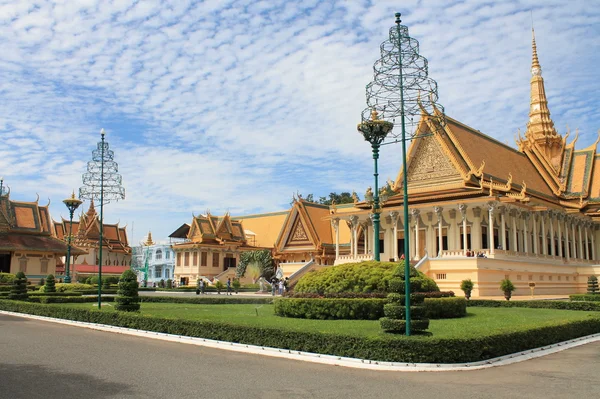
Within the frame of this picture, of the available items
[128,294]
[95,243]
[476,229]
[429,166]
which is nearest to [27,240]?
[95,243]

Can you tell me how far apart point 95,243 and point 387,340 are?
69.7m

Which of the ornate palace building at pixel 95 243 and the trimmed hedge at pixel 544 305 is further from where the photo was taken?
the ornate palace building at pixel 95 243

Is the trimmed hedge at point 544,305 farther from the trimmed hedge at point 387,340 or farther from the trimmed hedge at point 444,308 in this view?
the trimmed hedge at point 387,340

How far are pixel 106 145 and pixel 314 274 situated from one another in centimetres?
1027

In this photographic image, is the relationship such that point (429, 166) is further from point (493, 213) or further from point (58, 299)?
point (58, 299)

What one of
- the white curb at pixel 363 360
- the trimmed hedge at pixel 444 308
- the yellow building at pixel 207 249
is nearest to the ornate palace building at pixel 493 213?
the trimmed hedge at pixel 444 308

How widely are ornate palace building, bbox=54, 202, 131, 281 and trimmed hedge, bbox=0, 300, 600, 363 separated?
57370 millimetres

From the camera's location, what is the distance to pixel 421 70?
1224cm

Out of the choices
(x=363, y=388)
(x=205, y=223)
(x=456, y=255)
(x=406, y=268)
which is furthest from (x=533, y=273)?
(x=205, y=223)

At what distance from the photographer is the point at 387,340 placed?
1005 centimetres

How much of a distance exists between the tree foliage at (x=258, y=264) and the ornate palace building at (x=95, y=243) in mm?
22789

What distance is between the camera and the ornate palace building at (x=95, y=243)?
70.8 meters

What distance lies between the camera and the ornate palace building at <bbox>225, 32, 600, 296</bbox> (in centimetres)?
3284

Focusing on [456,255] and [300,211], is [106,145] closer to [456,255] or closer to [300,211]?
[456,255]
